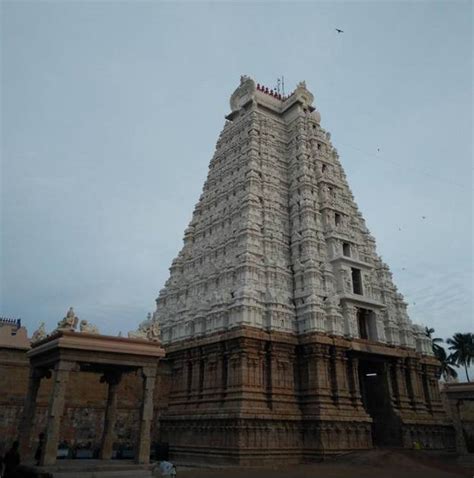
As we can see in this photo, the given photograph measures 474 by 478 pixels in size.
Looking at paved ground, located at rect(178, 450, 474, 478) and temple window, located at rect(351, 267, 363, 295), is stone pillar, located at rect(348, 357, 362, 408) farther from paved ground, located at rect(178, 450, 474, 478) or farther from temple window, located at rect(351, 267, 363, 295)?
temple window, located at rect(351, 267, 363, 295)

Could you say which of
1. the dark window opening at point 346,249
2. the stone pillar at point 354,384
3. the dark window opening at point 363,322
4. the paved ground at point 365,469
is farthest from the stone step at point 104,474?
the dark window opening at point 346,249

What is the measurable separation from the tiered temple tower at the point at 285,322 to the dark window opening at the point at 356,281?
7 cm

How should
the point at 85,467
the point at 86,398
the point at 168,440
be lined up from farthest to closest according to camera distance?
1. the point at 168,440
2. the point at 86,398
3. the point at 85,467

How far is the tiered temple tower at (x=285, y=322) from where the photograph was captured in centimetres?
2423

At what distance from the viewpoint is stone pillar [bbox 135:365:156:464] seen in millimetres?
17875

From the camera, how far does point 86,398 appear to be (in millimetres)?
25641

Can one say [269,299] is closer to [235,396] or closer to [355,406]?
[235,396]

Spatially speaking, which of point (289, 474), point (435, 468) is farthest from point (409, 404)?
point (289, 474)

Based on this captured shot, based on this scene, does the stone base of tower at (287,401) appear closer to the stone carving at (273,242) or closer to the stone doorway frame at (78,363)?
the stone carving at (273,242)

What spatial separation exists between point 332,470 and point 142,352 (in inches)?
394

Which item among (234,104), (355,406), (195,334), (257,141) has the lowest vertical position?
(355,406)

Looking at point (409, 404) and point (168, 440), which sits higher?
point (409, 404)

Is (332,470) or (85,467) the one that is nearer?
(85,467)

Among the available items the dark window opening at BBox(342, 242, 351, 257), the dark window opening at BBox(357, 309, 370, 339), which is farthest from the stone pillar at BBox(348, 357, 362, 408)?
the dark window opening at BBox(342, 242, 351, 257)
